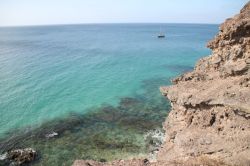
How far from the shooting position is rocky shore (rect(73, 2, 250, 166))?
1387 centimetres

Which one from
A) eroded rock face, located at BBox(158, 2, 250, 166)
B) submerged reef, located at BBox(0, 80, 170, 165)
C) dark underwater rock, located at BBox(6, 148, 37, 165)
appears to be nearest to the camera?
eroded rock face, located at BBox(158, 2, 250, 166)

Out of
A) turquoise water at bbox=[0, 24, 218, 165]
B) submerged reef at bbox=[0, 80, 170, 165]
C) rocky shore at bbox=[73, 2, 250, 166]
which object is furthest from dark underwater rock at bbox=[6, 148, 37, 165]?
rocky shore at bbox=[73, 2, 250, 166]

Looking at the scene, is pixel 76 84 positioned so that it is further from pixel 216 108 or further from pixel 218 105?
pixel 218 105

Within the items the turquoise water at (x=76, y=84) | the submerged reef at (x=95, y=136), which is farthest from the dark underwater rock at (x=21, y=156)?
the turquoise water at (x=76, y=84)

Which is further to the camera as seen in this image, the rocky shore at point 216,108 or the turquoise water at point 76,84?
the turquoise water at point 76,84

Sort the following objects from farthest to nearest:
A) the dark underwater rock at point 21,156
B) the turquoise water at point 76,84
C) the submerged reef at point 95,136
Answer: the turquoise water at point 76,84 → the submerged reef at point 95,136 → the dark underwater rock at point 21,156

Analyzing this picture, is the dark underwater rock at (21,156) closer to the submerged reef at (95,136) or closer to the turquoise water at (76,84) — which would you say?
the submerged reef at (95,136)

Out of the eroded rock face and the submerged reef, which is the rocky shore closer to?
the eroded rock face

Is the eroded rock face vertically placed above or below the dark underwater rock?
above

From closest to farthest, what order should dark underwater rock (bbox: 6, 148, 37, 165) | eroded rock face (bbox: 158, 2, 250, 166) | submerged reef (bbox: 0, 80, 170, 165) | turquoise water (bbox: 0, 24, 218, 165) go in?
eroded rock face (bbox: 158, 2, 250, 166) < dark underwater rock (bbox: 6, 148, 37, 165) < submerged reef (bbox: 0, 80, 170, 165) < turquoise water (bbox: 0, 24, 218, 165)

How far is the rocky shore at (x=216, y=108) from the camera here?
13867 mm

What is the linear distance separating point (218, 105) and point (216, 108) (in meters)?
0.22

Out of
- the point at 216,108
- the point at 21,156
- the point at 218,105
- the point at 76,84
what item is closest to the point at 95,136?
the point at 21,156

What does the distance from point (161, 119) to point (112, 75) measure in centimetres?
2891
